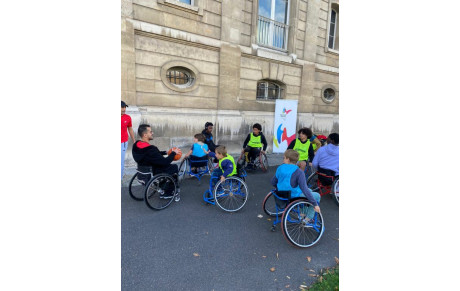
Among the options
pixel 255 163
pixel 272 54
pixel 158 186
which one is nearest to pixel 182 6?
pixel 272 54

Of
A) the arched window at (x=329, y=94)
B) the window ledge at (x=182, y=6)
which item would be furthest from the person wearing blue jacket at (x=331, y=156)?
the arched window at (x=329, y=94)

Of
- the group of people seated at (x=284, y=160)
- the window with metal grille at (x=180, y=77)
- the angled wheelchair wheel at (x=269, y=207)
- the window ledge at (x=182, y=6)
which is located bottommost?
the angled wheelchair wheel at (x=269, y=207)

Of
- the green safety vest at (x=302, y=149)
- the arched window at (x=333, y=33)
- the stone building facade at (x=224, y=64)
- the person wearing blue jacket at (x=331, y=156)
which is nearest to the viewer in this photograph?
the person wearing blue jacket at (x=331, y=156)

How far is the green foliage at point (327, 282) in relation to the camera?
2.14 metres

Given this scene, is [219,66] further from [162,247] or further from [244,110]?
[162,247]

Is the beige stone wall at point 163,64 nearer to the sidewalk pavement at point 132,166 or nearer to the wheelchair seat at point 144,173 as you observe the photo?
the sidewalk pavement at point 132,166

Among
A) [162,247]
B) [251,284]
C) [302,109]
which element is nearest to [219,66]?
[302,109]

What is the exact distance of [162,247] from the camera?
2766 mm

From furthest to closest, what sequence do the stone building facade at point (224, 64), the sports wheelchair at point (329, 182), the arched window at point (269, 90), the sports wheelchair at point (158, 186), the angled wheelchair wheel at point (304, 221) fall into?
the arched window at point (269, 90) < the stone building facade at point (224, 64) < the sports wheelchair at point (329, 182) < the sports wheelchair at point (158, 186) < the angled wheelchair wheel at point (304, 221)

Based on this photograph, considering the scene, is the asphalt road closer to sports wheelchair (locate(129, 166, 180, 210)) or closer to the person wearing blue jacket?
sports wheelchair (locate(129, 166, 180, 210))

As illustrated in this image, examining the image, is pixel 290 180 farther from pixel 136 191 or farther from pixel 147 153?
pixel 136 191

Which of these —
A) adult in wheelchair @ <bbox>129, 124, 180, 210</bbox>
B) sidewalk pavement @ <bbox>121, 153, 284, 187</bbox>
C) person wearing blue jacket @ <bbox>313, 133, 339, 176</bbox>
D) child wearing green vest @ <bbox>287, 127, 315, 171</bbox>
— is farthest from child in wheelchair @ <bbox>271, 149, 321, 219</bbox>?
sidewalk pavement @ <bbox>121, 153, 284, 187</bbox>

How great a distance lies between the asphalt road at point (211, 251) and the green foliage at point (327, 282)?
0.10 metres

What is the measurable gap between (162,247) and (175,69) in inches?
232
